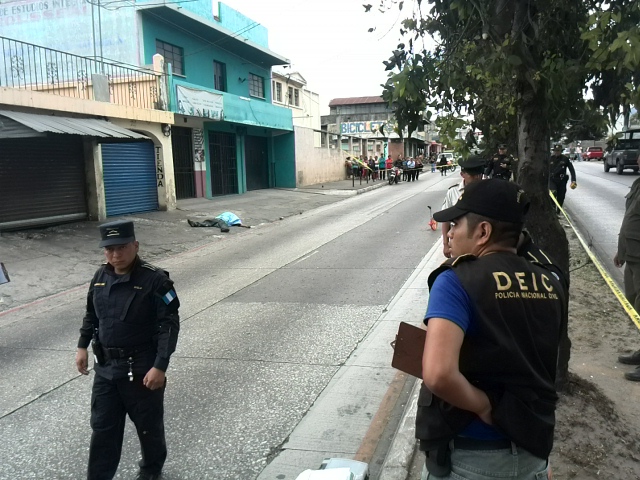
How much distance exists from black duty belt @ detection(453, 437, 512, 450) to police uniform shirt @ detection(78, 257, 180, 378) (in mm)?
1906

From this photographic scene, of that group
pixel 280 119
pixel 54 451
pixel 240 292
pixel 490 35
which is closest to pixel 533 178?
pixel 490 35

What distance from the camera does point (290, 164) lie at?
3005 cm

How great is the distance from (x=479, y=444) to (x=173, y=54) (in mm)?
21010

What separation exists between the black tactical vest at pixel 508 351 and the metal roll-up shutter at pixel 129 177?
51.9 feet

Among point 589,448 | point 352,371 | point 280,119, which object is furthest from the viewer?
point 280,119

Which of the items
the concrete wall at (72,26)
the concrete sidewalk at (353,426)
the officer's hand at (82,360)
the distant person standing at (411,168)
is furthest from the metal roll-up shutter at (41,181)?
the distant person standing at (411,168)

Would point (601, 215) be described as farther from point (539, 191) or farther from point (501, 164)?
point (539, 191)

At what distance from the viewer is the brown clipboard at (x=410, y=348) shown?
189 centimetres

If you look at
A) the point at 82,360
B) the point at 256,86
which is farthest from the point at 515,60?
the point at 256,86

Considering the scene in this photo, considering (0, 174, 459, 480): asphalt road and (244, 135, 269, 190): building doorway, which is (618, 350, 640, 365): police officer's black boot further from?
(244, 135, 269, 190): building doorway

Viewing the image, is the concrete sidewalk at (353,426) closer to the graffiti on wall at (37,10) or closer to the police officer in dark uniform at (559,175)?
the police officer in dark uniform at (559,175)

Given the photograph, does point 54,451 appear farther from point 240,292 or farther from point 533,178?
point 240,292

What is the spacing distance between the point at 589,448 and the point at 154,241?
37.9ft

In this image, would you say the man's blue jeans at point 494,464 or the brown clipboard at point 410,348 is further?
the brown clipboard at point 410,348
